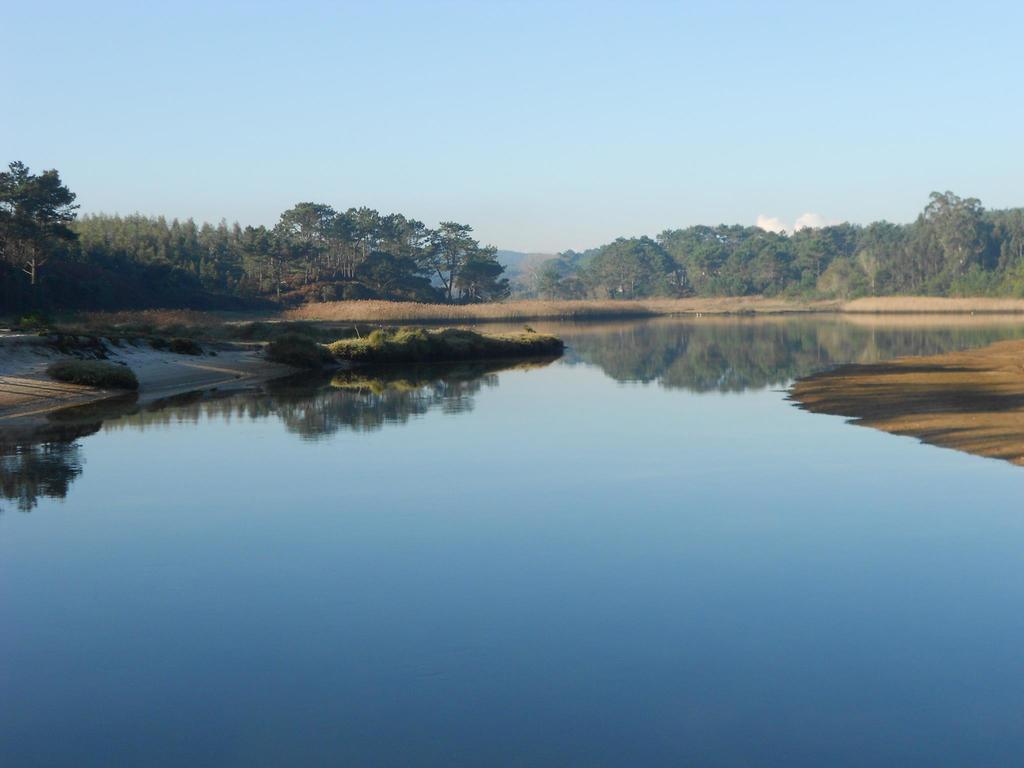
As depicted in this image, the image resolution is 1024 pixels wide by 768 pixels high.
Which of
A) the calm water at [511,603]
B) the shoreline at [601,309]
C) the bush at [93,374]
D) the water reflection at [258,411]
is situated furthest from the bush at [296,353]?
the shoreline at [601,309]

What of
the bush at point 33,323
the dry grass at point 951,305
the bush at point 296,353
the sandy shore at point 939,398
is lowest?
the dry grass at point 951,305

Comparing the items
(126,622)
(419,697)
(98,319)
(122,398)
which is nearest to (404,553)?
(126,622)

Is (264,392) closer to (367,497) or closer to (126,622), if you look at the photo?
(367,497)

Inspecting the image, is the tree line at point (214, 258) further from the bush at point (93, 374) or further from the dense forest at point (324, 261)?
the bush at point (93, 374)

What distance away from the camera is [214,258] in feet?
394

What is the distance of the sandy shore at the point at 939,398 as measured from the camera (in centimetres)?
2477

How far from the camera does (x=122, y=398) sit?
120ft

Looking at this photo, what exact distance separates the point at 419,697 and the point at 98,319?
58224 mm

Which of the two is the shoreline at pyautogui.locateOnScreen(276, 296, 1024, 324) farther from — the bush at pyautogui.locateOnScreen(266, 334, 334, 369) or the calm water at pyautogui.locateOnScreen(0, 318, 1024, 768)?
the calm water at pyautogui.locateOnScreen(0, 318, 1024, 768)

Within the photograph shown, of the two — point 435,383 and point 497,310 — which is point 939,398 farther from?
point 497,310

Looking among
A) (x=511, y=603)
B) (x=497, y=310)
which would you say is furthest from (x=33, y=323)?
(x=497, y=310)

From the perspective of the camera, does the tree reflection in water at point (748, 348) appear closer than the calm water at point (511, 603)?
No

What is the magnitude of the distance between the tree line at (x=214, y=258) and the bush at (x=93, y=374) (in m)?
33.7

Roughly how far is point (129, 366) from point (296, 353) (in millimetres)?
10639
